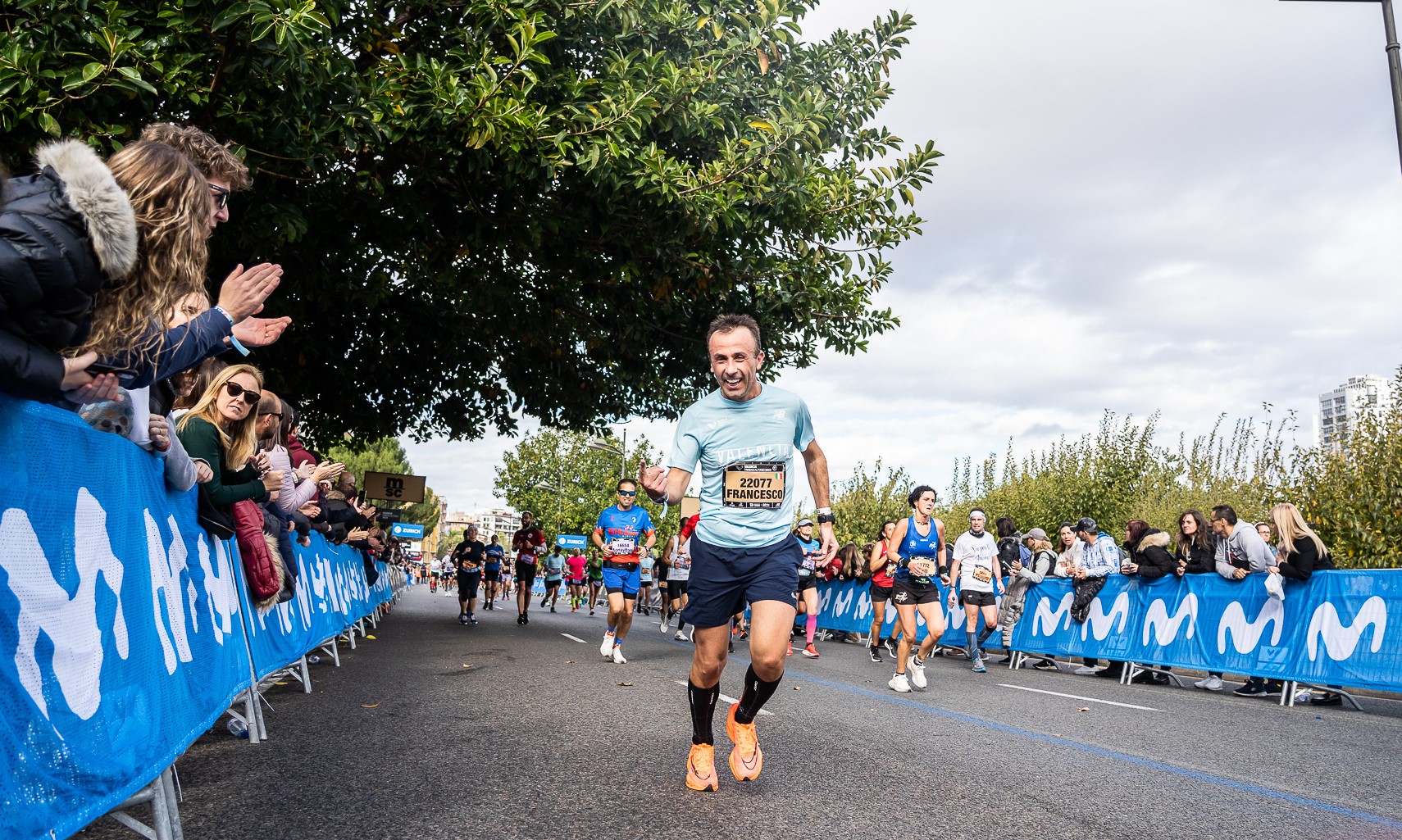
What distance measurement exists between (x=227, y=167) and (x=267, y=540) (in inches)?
113

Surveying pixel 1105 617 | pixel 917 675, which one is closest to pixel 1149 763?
pixel 917 675

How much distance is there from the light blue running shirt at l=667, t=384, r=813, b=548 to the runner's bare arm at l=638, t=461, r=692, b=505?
0.23 ft

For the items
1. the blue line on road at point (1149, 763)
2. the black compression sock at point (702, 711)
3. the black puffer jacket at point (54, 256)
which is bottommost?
the blue line on road at point (1149, 763)

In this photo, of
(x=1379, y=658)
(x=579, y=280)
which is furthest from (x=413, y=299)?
(x=1379, y=658)

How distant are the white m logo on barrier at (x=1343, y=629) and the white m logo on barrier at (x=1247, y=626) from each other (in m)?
0.40

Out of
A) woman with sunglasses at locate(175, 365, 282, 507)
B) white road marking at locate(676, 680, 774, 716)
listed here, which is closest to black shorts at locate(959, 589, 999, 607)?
white road marking at locate(676, 680, 774, 716)

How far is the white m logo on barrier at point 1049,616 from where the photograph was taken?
1380 cm

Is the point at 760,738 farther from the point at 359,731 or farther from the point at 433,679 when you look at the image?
the point at 433,679

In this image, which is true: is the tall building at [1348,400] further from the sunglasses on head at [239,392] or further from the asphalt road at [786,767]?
the sunglasses on head at [239,392]

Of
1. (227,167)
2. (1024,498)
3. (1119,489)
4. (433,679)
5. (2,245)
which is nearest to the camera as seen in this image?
(2,245)

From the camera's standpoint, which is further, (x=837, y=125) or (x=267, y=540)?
(x=837, y=125)

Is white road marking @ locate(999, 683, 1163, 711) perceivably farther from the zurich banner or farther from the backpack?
the zurich banner

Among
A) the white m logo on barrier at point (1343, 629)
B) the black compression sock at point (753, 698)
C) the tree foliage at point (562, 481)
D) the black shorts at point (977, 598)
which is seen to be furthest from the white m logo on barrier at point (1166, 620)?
the tree foliage at point (562, 481)

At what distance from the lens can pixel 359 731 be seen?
5785 millimetres
